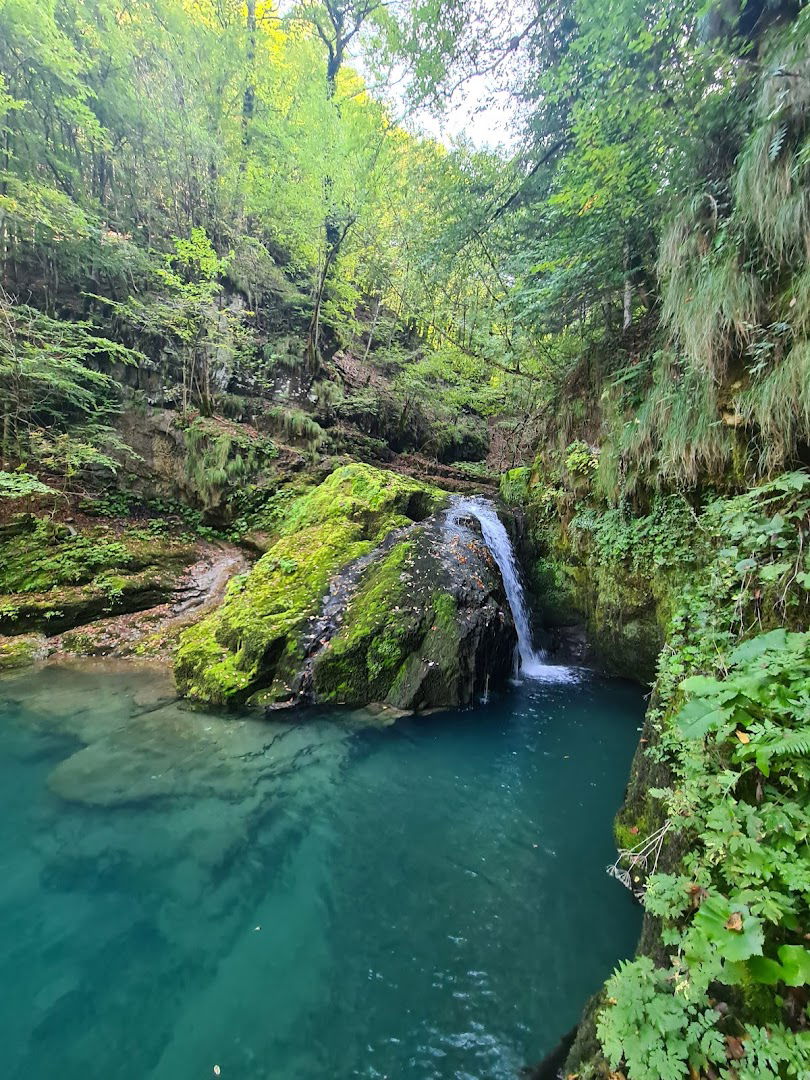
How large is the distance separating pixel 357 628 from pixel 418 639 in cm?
86

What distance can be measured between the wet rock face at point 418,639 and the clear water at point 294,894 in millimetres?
524

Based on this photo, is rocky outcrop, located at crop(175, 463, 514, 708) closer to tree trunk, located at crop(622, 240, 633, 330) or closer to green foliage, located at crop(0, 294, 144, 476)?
tree trunk, located at crop(622, 240, 633, 330)

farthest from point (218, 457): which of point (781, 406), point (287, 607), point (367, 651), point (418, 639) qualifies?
point (781, 406)

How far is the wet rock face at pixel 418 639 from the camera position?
19.1ft

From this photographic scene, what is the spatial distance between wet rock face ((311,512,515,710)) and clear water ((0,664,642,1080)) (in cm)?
52

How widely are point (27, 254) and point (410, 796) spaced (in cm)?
1308

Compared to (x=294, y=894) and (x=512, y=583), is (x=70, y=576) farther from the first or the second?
(x=512, y=583)

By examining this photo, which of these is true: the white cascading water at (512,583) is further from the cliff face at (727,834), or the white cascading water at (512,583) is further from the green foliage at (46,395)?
the green foliage at (46,395)

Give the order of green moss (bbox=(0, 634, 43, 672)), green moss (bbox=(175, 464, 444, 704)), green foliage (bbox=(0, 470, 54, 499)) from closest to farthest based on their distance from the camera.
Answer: green moss (bbox=(175, 464, 444, 704)), green moss (bbox=(0, 634, 43, 672)), green foliage (bbox=(0, 470, 54, 499))

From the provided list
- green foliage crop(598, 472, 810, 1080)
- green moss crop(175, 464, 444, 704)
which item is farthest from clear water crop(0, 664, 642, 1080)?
green foliage crop(598, 472, 810, 1080)

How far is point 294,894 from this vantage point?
3.30m

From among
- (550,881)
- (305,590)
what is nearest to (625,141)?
(305,590)

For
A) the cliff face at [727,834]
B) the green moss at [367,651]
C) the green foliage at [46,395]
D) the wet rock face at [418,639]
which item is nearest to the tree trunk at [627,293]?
the cliff face at [727,834]

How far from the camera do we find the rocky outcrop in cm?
577
